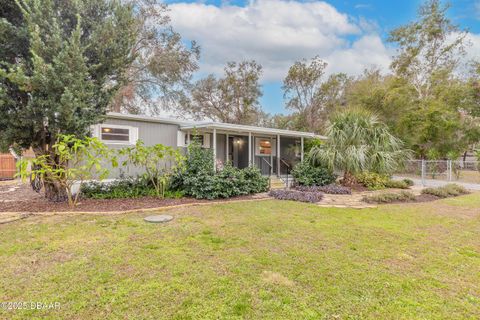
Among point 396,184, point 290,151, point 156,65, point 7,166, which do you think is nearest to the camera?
point 396,184

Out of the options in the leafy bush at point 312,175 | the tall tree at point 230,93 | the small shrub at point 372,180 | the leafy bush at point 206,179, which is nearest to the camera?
the leafy bush at point 206,179

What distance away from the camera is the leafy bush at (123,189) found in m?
7.69

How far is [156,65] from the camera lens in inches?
663

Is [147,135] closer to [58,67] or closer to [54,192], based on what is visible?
[54,192]

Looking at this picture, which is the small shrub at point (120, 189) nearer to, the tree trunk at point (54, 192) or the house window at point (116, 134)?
the tree trunk at point (54, 192)

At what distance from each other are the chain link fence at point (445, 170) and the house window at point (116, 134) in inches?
503

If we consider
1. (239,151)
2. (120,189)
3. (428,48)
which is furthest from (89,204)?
(428,48)

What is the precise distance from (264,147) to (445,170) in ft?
30.8

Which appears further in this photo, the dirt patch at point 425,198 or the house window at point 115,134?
the house window at point 115,134

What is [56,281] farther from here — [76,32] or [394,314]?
[76,32]

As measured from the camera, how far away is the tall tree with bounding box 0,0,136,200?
5.60 metres

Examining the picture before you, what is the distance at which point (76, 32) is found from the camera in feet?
18.7

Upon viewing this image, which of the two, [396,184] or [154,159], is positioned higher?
[154,159]

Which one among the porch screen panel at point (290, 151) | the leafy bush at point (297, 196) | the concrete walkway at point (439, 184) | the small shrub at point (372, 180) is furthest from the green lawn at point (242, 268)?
the porch screen panel at point (290, 151)
